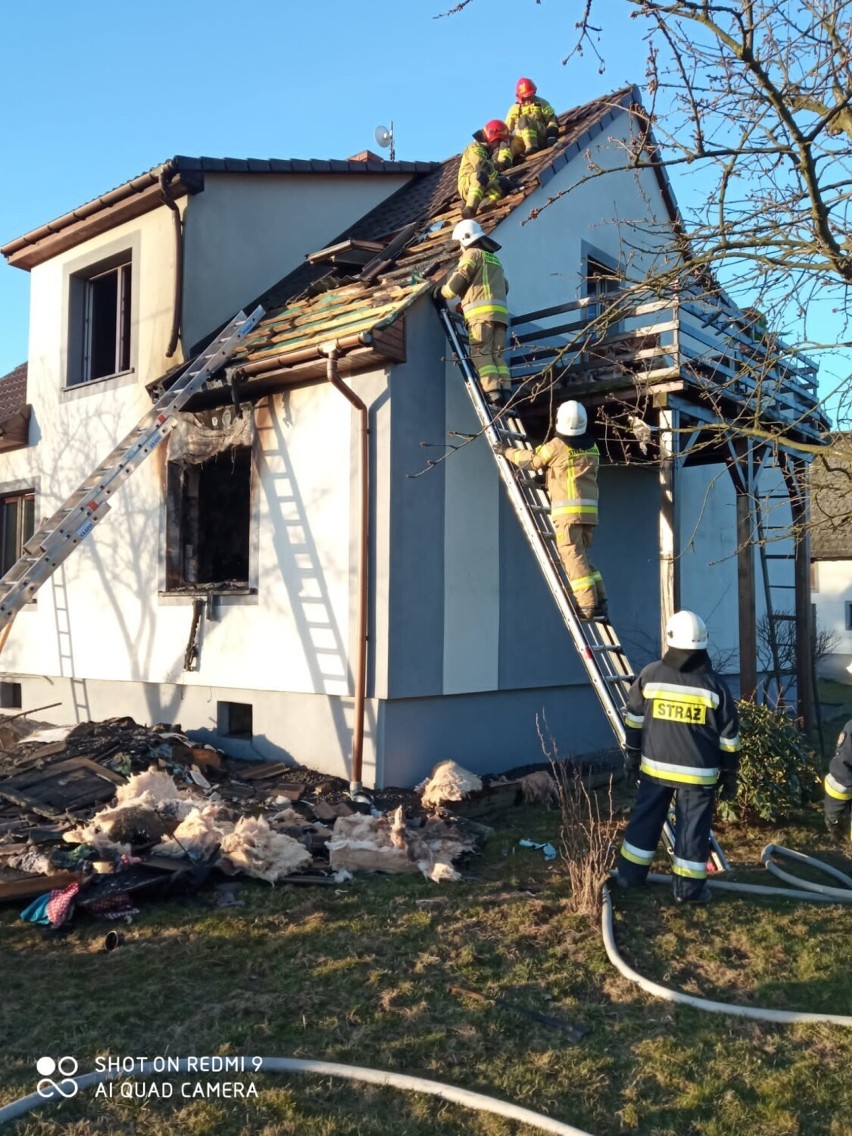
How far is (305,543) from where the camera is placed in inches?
340

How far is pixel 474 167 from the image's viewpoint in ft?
33.1

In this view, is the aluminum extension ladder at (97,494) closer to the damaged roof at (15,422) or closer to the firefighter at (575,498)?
the firefighter at (575,498)

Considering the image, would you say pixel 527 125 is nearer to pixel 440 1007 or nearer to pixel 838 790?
pixel 838 790

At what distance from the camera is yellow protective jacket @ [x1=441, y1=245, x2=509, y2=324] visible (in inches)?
322

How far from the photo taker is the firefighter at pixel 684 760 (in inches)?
219

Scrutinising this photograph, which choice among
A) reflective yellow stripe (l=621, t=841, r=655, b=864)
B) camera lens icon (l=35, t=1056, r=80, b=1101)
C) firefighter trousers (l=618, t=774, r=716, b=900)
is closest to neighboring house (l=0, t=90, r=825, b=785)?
firefighter trousers (l=618, t=774, r=716, b=900)

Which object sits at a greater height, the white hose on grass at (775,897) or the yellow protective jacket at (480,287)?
the yellow protective jacket at (480,287)

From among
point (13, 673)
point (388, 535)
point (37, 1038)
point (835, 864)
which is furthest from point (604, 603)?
point (13, 673)

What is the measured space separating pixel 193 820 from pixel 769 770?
421 centimetres

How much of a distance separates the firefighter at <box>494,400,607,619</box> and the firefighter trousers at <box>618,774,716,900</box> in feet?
6.03

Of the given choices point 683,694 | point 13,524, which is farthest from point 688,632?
point 13,524

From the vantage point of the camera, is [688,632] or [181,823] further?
[181,823]

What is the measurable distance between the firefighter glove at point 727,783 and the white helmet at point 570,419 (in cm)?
293

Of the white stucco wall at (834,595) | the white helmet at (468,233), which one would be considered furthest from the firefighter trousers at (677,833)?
the white stucco wall at (834,595)
